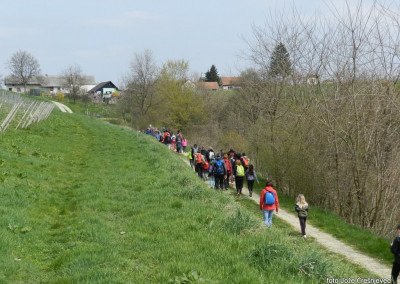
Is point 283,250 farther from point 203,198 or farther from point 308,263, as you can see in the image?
point 203,198

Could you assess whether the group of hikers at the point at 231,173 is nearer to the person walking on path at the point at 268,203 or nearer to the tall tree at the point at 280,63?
the person walking on path at the point at 268,203

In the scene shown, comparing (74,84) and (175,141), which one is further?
(74,84)

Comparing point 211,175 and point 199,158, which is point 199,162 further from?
point 211,175

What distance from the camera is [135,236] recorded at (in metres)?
7.29

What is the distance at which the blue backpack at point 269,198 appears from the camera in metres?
10.9

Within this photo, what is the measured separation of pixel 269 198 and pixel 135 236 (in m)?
4.82

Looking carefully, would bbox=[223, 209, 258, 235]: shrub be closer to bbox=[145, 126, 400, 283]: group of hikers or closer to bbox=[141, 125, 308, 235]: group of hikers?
bbox=[145, 126, 400, 283]: group of hikers

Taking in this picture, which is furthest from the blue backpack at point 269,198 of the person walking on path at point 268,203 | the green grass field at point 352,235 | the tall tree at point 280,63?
the tall tree at point 280,63

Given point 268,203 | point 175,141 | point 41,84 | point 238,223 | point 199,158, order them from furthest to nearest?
point 41,84 < point 175,141 < point 199,158 < point 268,203 < point 238,223

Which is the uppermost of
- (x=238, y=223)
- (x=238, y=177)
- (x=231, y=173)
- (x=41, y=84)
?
(x=41, y=84)

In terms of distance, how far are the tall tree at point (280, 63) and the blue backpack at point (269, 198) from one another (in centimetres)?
839

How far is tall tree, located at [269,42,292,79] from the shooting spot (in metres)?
18.2

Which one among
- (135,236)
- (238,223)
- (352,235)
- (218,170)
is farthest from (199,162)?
(135,236)

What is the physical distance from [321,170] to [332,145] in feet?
4.57
